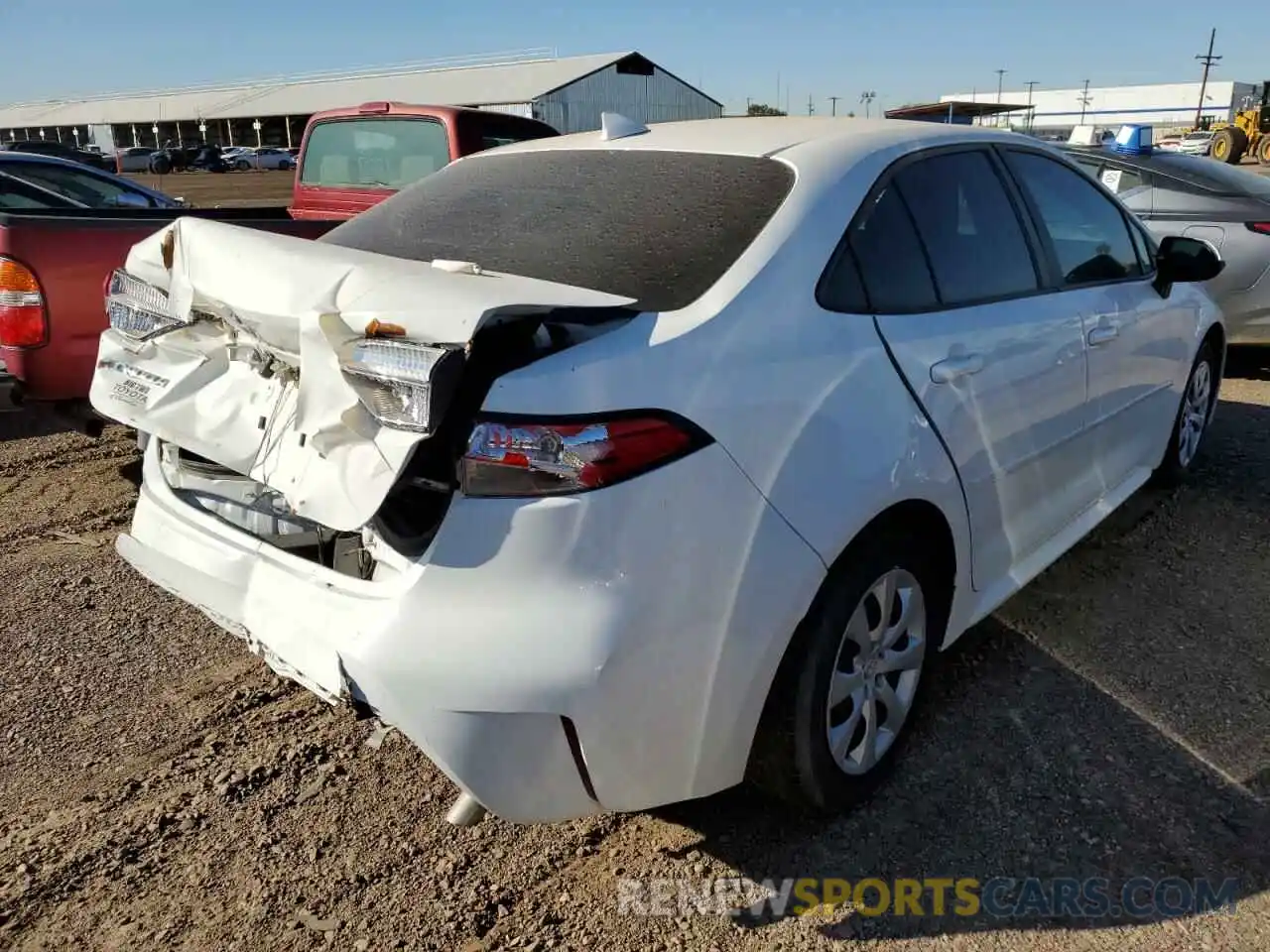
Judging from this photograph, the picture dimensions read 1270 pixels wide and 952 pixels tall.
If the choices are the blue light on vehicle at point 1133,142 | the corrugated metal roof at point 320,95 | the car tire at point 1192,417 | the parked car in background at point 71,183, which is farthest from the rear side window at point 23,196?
the corrugated metal roof at point 320,95

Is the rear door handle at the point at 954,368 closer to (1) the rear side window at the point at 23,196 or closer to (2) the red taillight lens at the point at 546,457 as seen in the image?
(2) the red taillight lens at the point at 546,457

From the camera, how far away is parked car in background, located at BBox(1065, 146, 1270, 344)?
6.68m

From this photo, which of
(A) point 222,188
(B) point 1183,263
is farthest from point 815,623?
(A) point 222,188

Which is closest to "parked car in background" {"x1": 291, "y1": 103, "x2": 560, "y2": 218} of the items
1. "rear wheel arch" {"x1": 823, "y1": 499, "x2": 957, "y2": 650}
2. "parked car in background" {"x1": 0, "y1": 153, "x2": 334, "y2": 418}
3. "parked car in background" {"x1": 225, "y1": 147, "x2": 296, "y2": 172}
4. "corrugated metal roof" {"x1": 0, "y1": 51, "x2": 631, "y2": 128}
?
"parked car in background" {"x1": 0, "y1": 153, "x2": 334, "y2": 418}

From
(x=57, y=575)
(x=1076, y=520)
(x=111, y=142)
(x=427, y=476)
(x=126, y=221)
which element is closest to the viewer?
(x=427, y=476)

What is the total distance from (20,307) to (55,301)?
0.44 feet

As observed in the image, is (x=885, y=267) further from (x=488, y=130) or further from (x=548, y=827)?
(x=488, y=130)

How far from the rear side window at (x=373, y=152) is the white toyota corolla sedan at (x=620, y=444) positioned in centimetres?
429

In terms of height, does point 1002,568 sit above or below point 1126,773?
above

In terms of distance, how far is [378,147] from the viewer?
7.39 metres

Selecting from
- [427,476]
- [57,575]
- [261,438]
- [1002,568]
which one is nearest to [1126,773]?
[1002,568]

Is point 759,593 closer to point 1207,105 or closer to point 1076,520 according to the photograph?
point 1076,520

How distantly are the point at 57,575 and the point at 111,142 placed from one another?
251 feet

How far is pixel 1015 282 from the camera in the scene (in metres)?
3.10
